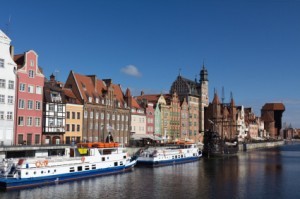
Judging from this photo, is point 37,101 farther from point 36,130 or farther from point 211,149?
point 211,149

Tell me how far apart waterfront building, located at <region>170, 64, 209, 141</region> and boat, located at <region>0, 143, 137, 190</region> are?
71302 mm

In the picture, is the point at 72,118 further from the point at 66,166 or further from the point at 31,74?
the point at 66,166

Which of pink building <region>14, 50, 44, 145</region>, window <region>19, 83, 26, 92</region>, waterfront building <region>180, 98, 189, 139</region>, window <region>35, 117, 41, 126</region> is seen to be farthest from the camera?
waterfront building <region>180, 98, 189, 139</region>

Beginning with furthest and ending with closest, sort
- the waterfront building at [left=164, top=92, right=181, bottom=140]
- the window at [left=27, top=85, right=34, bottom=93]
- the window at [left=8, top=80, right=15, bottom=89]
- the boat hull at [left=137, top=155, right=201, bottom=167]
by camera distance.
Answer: the waterfront building at [left=164, top=92, right=181, bottom=140], the boat hull at [left=137, top=155, right=201, bottom=167], the window at [left=27, top=85, right=34, bottom=93], the window at [left=8, top=80, right=15, bottom=89]

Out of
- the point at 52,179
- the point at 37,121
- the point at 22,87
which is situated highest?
the point at 22,87

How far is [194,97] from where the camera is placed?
507 feet

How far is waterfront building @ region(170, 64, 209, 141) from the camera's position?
150 m

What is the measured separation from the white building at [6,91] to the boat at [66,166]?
1327cm

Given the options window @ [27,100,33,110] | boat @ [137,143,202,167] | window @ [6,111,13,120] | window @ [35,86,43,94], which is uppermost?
window @ [35,86,43,94]

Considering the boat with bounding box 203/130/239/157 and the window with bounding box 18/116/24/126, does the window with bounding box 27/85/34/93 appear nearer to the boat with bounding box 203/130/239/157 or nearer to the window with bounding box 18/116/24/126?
the window with bounding box 18/116/24/126

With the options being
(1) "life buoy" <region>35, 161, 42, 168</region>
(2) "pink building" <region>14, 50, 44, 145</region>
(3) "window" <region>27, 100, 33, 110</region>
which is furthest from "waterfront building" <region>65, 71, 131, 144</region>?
(1) "life buoy" <region>35, 161, 42, 168</region>

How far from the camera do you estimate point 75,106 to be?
88625 millimetres

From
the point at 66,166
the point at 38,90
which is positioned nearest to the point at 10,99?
the point at 38,90

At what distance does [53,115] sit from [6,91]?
1299 cm
